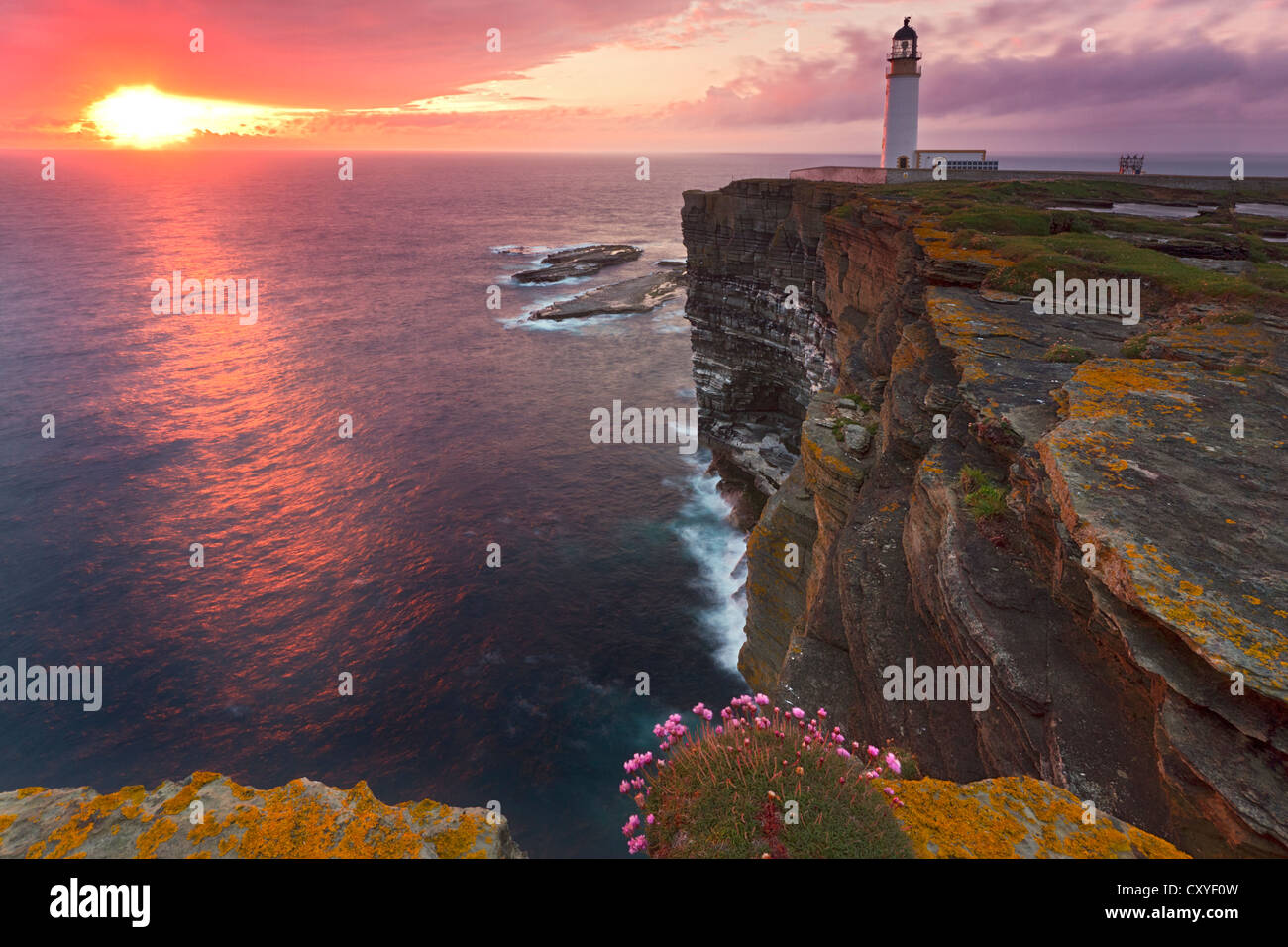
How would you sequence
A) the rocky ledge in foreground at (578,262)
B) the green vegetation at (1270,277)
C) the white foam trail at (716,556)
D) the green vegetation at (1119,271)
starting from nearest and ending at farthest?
the green vegetation at (1119,271) → the green vegetation at (1270,277) → the white foam trail at (716,556) → the rocky ledge in foreground at (578,262)

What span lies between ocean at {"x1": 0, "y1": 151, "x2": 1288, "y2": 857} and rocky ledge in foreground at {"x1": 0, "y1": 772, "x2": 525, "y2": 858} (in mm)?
20897

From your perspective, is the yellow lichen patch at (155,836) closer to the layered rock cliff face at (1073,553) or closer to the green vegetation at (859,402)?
the layered rock cliff face at (1073,553)

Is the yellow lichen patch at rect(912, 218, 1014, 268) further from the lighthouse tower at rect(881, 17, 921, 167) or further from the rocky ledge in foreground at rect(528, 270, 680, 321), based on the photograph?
the rocky ledge in foreground at rect(528, 270, 680, 321)

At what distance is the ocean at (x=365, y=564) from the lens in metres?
27.1

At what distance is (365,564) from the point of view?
36.7m

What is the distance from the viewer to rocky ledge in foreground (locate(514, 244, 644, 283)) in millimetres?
103188

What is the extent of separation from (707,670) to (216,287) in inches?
4070

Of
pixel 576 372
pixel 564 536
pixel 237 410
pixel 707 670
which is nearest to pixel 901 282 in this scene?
pixel 707 670

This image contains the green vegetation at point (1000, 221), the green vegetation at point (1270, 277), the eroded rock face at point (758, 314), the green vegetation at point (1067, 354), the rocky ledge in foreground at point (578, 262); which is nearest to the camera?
the green vegetation at point (1067, 354)

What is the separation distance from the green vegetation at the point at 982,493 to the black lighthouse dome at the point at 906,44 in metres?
62.5

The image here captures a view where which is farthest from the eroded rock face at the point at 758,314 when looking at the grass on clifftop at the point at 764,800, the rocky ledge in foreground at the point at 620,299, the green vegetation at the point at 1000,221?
the grass on clifftop at the point at 764,800

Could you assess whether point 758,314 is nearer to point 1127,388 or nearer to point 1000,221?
point 1000,221

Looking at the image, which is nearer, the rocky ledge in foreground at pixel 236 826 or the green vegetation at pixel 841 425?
the rocky ledge in foreground at pixel 236 826
